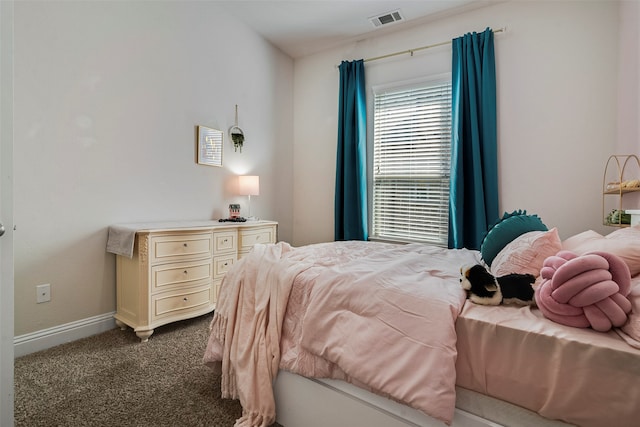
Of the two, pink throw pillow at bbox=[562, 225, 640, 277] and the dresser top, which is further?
the dresser top

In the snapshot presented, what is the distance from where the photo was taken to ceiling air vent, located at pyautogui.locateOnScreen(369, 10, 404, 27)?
3.25 m

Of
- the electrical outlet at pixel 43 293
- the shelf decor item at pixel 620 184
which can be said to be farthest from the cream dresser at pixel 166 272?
the shelf decor item at pixel 620 184

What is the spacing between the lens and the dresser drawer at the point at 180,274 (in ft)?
7.32

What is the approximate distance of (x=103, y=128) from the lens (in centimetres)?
234

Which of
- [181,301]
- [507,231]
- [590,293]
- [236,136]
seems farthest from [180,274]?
[590,293]

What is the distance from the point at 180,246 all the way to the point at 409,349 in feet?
6.47

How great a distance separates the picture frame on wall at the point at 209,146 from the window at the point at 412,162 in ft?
6.07

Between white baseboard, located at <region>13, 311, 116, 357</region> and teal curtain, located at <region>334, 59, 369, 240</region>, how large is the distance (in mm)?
2523

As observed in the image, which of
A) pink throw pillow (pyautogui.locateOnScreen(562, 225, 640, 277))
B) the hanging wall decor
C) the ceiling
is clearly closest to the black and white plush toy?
pink throw pillow (pyautogui.locateOnScreen(562, 225, 640, 277))

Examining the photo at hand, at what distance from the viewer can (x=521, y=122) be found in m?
2.88

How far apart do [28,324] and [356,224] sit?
3.01m

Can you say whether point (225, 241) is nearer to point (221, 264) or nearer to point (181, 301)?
point (221, 264)

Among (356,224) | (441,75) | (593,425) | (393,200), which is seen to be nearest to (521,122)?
(441,75)

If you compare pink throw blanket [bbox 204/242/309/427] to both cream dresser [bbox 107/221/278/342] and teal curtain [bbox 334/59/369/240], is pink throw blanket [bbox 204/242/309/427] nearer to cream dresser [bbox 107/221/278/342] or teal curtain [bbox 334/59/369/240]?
cream dresser [bbox 107/221/278/342]
